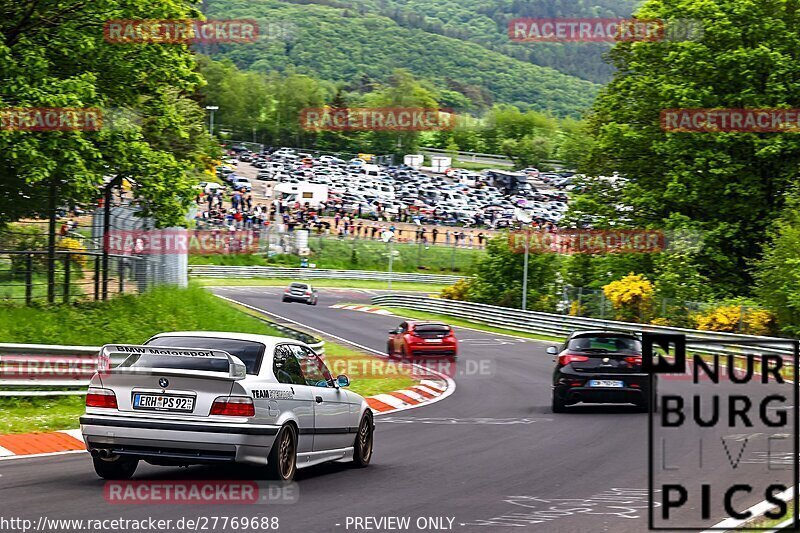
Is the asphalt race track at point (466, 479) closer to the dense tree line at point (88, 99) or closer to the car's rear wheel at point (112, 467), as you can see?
the car's rear wheel at point (112, 467)

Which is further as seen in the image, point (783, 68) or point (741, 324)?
point (783, 68)

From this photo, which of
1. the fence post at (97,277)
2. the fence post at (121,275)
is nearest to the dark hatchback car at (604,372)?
the fence post at (97,277)

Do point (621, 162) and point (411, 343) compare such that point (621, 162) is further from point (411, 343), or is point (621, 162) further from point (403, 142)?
point (403, 142)

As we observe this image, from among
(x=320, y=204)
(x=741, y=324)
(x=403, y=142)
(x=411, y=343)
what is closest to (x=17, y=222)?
(x=411, y=343)

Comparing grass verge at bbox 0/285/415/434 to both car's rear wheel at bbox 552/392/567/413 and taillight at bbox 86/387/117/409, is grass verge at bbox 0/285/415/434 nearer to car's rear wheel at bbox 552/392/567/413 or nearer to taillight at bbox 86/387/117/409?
car's rear wheel at bbox 552/392/567/413

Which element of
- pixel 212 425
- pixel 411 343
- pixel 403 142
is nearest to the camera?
pixel 212 425

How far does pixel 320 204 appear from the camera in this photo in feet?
315

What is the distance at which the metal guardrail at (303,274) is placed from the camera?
8081 cm

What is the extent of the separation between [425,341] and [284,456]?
2536 centimetres

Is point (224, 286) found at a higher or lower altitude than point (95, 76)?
lower

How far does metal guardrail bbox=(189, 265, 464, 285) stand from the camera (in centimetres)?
8081

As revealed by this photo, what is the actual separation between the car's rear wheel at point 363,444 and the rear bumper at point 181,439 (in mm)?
2749

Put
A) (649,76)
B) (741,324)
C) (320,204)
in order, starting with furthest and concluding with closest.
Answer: (320,204) < (649,76) < (741,324)

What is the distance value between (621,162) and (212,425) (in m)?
41.1
